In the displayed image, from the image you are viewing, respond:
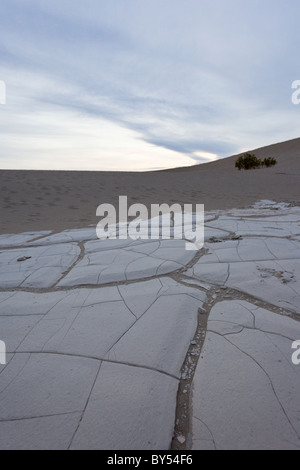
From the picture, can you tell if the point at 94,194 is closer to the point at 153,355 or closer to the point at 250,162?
the point at 153,355

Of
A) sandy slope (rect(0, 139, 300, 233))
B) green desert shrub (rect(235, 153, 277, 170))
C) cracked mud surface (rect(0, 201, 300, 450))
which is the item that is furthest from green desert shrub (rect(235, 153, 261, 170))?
cracked mud surface (rect(0, 201, 300, 450))

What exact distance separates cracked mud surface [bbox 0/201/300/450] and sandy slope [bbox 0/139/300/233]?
8.72ft

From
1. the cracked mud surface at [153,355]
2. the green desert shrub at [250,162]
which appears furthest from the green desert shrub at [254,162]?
the cracked mud surface at [153,355]

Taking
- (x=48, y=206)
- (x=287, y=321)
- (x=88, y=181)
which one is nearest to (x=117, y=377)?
(x=287, y=321)

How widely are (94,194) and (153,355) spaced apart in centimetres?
706

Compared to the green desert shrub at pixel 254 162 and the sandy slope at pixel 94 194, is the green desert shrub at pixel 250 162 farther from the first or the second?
the sandy slope at pixel 94 194

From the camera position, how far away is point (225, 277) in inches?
74.1

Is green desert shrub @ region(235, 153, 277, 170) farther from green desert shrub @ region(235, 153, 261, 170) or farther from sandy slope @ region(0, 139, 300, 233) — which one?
sandy slope @ region(0, 139, 300, 233)

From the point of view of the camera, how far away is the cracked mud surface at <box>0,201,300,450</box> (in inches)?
35.1

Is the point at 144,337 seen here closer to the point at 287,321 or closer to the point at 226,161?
the point at 287,321

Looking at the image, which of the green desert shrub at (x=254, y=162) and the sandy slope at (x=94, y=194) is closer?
the sandy slope at (x=94, y=194)

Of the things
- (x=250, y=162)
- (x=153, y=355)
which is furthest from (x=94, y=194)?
(x=250, y=162)

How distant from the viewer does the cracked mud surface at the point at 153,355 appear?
2.93 feet

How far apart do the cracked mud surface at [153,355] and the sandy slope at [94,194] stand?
8.72 feet
